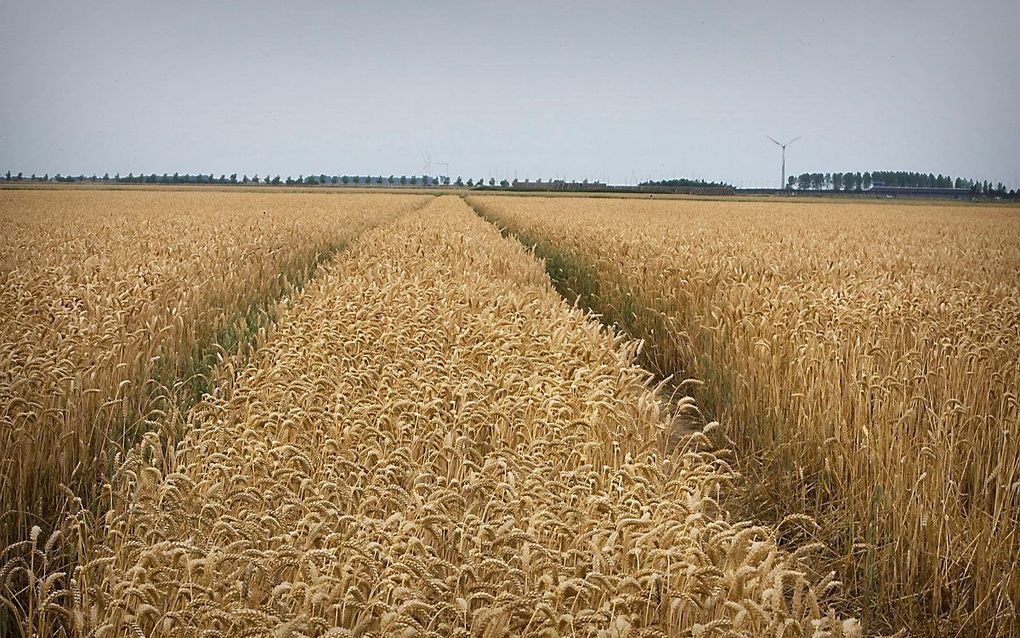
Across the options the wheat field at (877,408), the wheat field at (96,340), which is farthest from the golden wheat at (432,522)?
the wheat field at (877,408)

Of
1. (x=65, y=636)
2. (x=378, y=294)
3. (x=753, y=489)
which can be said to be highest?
(x=378, y=294)

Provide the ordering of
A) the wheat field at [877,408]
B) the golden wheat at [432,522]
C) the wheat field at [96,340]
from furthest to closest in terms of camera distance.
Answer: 1. the wheat field at [96,340]
2. the wheat field at [877,408]
3. the golden wheat at [432,522]

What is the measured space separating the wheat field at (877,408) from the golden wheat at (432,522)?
0.71m

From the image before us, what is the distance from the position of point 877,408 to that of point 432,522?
3379 millimetres

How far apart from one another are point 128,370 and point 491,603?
4.34 meters

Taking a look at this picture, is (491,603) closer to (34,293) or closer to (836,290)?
(34,293)

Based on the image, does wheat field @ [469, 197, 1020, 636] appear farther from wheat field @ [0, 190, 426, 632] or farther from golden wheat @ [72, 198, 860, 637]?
wheat field @ [0, 190, 426, 632]

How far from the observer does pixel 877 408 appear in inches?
202

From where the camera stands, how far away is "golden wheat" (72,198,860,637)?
7.98 feet

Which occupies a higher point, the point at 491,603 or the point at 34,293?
the point at 34,293

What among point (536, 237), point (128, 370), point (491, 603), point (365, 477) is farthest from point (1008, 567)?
point (536, 237)

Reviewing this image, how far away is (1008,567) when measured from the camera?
3.85 meters

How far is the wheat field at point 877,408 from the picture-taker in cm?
404

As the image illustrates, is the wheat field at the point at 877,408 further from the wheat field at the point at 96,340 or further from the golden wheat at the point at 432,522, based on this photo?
the wheat field at the point at 96,340
